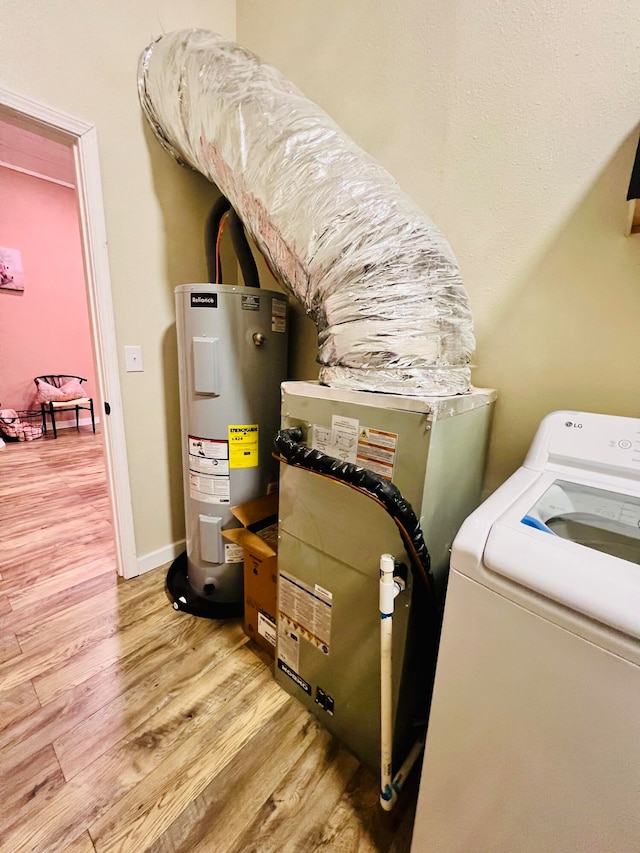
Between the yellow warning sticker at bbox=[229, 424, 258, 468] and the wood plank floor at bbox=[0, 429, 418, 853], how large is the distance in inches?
28.3

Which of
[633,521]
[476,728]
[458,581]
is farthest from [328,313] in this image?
[476,728]

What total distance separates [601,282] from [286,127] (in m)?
1.05

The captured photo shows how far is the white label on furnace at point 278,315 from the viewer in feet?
4.72

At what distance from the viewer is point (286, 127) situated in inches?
41.6

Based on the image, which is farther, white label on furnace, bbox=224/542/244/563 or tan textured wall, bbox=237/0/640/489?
white label on furnace, bbox=224/542/244/563

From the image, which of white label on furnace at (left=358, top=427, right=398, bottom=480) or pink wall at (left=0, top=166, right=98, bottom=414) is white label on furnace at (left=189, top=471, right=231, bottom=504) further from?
pink wall at (left=0, top=166, right=98, bottom=414)

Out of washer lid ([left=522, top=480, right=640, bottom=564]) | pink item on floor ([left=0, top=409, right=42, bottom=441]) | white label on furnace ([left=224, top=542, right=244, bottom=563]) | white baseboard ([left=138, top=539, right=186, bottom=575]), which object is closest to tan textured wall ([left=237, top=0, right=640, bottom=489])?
washer lid ([left=522, top=480, right=640, bottom=564])

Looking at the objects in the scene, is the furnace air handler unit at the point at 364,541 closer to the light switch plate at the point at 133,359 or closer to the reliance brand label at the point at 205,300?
the reliance brand label at the point at 205,300

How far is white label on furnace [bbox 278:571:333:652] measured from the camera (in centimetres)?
100

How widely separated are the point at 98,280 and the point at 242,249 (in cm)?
62

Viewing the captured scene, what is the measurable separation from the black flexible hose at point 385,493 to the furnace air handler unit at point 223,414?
0.68 m

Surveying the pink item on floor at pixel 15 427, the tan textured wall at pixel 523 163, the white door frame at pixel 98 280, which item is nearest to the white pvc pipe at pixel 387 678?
the tan textured wall at pixel 523 163

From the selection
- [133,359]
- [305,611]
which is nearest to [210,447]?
[133,359]

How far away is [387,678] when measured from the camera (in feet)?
2.56
